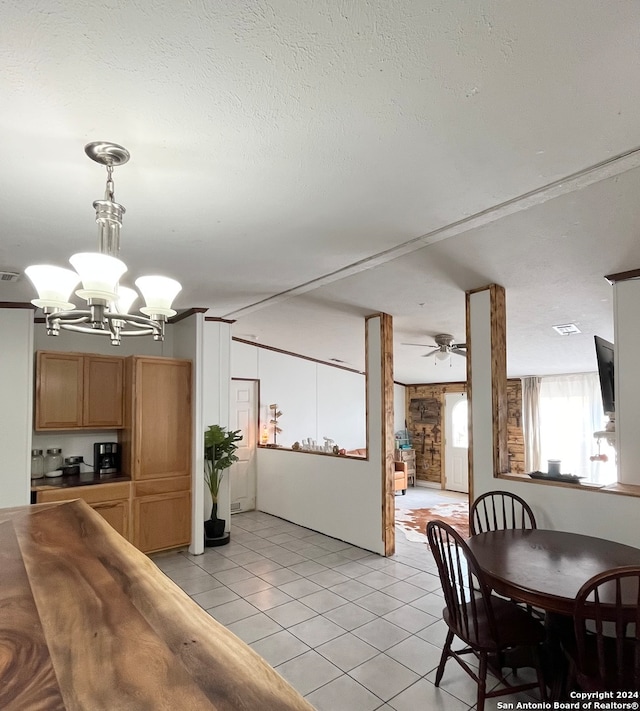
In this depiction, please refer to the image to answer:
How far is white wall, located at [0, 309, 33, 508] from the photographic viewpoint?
388cm

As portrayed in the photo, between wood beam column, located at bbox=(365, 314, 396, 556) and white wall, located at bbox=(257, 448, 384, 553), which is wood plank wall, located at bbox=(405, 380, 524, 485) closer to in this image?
white wall, located at bbox=(257, 448, 384, 553)

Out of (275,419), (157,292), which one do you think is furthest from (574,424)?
(157,292)

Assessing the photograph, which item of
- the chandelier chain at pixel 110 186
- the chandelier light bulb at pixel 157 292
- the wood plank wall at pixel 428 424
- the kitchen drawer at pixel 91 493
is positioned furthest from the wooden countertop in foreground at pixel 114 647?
the wood plank wall at pixel 428 424

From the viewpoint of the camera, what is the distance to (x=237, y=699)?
652mm

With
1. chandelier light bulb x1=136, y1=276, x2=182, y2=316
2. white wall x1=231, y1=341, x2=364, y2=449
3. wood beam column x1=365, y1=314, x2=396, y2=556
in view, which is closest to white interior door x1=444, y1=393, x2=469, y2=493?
white wall x1=231, y1=341, x2=364, y2=449

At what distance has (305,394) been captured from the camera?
26.1 ft

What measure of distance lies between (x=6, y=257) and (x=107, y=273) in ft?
6.03

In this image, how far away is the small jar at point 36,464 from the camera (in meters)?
4.42

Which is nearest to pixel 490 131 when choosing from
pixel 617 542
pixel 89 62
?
pixel 89 62

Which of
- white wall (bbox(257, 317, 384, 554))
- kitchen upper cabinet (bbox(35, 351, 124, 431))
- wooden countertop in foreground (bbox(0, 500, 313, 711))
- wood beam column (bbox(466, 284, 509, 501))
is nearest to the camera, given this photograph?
wooden countertop in foreground (bbox(0, 500, 313, 711))

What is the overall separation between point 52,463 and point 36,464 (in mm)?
138

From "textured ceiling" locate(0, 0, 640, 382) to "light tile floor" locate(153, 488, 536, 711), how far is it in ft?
8.55

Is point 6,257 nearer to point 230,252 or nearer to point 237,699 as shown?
point 230,252

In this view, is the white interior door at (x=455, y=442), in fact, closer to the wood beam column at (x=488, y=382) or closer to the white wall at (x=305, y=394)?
the white wall at (x=305, y=394)
